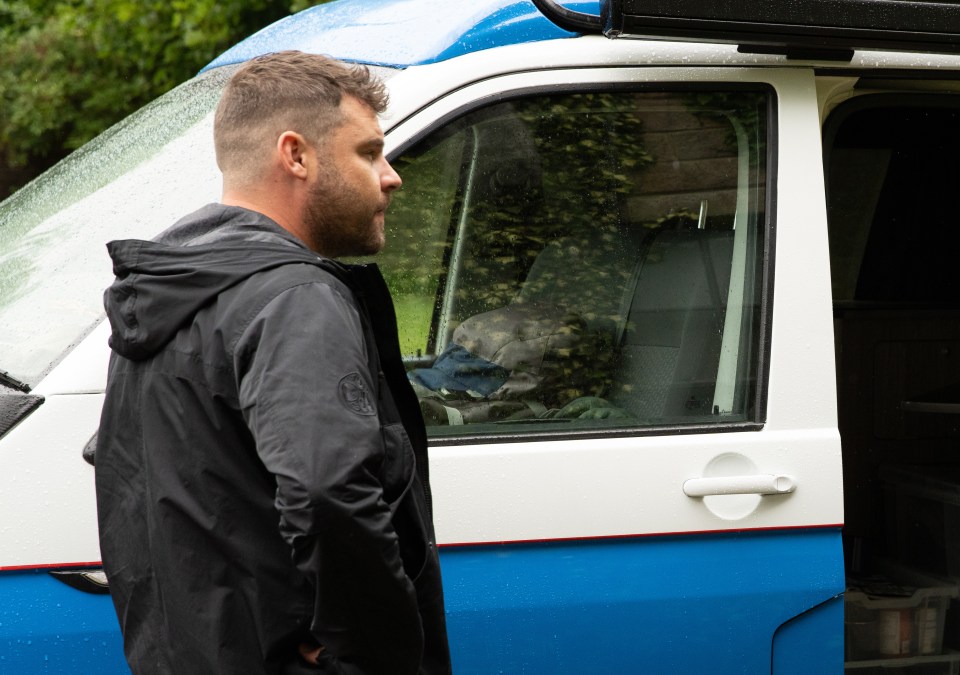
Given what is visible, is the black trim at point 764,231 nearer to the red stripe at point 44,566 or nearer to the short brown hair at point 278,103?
the short brown hair at point 278,103

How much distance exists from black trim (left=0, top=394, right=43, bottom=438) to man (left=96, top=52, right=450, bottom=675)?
40cm

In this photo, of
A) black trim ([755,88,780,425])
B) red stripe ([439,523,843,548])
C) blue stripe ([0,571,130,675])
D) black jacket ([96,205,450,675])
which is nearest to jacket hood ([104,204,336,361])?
black jacket ([96,205,450,675])

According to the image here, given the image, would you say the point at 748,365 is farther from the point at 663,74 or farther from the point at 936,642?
the point at 936,642

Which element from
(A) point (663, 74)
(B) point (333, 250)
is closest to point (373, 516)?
(B) point (333, 250)

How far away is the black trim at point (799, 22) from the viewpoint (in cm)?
212

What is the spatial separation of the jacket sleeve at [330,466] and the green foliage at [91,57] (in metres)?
6.38

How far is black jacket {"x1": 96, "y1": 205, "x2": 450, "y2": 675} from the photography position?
1.37 meters

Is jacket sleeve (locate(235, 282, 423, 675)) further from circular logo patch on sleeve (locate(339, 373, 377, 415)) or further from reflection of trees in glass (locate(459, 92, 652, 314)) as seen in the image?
reflection of trees in glass (locate(459, 92, 652, 314))

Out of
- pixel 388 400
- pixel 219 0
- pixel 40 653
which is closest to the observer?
pixel 388 400

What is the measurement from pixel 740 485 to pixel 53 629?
1248mm

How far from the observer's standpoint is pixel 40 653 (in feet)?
6.46

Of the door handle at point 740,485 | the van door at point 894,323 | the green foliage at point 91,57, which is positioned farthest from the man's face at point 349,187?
the green foliage at point 91,57

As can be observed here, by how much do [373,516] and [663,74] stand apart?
1258 millimetres

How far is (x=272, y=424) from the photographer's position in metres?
1.36
